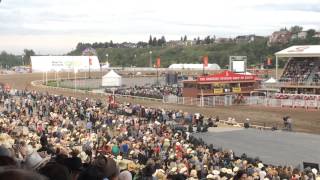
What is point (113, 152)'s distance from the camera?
1716 cm

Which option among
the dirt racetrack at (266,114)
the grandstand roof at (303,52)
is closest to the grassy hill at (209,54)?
the grandstand roof at (303,52)

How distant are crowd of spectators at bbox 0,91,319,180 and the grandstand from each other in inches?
908

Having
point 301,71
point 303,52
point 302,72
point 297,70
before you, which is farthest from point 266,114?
point 297,70

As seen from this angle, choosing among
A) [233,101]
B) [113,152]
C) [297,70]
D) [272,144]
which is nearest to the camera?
[113,152]

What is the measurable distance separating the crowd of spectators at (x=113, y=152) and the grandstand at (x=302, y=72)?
2305 cm

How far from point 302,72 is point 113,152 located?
46073 mm

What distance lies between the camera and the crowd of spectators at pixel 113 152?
479 centimetres

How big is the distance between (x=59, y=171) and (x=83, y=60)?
114 meters

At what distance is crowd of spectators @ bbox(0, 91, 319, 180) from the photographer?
15.7 ft

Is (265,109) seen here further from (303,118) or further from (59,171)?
(59,171)

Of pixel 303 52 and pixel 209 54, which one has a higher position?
pixel 209 54

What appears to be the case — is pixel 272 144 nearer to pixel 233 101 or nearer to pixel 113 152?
pixel 113 152

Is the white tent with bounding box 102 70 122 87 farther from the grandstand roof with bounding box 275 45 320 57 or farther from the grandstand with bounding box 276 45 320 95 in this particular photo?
the grandstand roof with bounding box 275 45 320 57

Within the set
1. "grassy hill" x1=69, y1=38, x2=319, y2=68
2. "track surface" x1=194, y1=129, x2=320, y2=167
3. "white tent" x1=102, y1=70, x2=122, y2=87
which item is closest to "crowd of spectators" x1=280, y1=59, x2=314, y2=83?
"white tent" x1=102, y1=70, x2=122, y2=87
